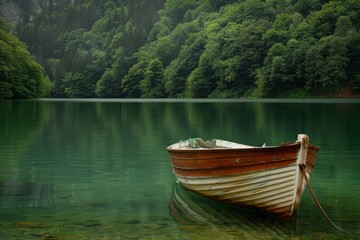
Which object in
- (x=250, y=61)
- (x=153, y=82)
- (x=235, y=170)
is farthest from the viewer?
(x=153, y=82)

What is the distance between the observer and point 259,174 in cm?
1366

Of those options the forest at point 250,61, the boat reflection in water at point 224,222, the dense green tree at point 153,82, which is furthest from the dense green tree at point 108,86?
the boat reflection in water at point 224,222

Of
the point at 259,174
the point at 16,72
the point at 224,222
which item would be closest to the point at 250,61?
the point at 16,72

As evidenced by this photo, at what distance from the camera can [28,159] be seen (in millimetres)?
24891

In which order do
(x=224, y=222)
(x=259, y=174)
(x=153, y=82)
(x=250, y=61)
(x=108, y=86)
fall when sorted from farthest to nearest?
(x=108, y=86)
(x=153, y=82)
(x=250, y=61)
(x=259, y=174)
(x=224, y=222)

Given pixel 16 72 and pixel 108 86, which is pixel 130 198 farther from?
pixel 108 86

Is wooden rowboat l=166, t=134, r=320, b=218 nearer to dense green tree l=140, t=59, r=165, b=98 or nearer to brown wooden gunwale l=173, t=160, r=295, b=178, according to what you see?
brown wooden gunwale l=173, t=160, r=295, b=178

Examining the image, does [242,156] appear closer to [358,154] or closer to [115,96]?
[358,154]

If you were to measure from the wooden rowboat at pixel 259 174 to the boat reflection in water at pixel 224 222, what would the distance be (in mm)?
291

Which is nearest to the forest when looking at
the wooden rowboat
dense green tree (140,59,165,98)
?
dense green tree (140,59,165,98)

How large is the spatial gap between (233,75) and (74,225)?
129336mm

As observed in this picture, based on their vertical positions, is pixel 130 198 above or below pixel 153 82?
below

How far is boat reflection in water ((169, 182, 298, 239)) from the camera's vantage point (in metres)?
12.2

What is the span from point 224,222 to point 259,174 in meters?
1.44
